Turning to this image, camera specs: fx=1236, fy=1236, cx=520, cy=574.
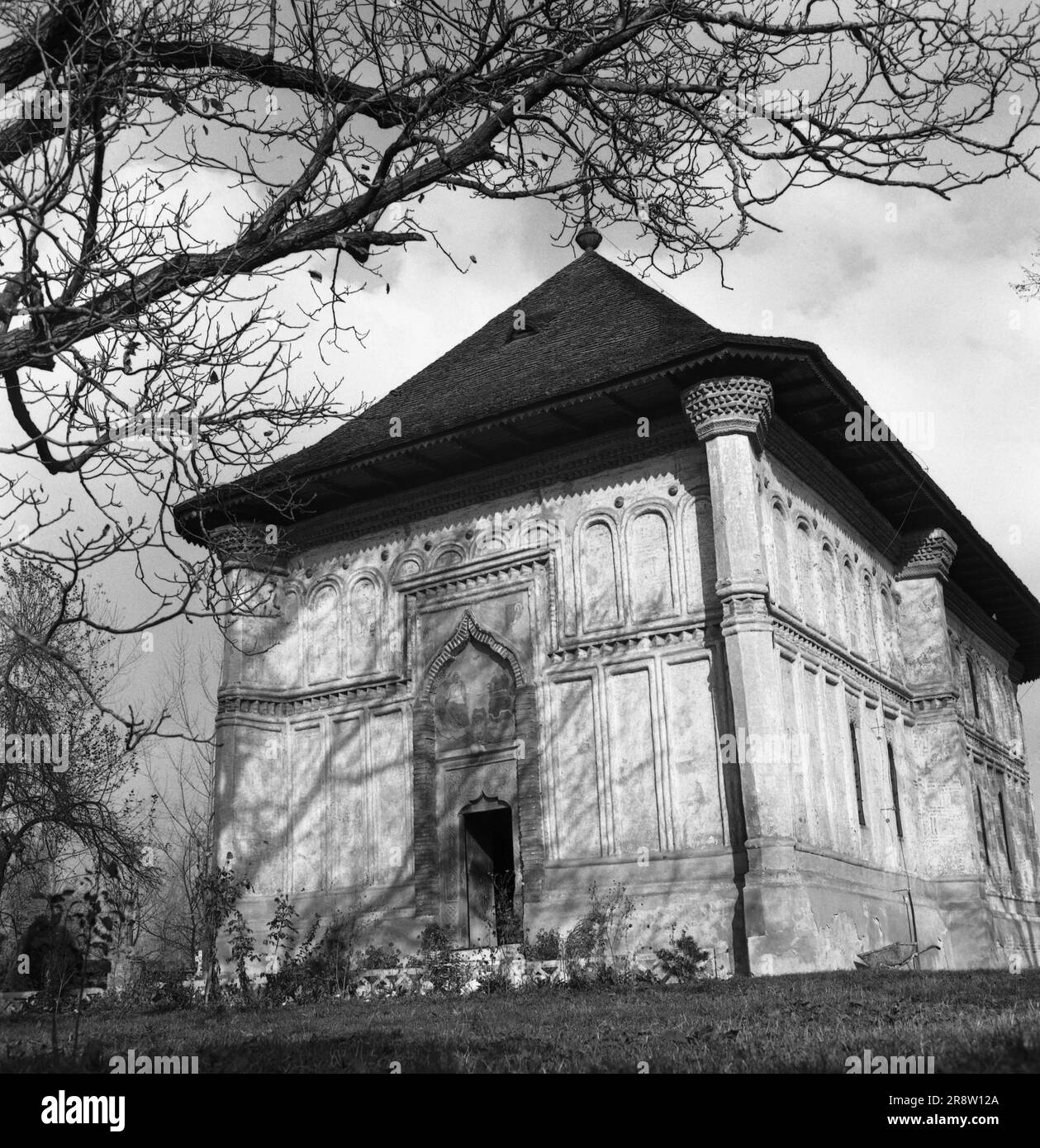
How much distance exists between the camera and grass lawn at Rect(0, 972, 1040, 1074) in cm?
545

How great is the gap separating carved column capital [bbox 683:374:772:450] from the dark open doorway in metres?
5.63

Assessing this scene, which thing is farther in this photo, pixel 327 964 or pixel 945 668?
pixel 945 668

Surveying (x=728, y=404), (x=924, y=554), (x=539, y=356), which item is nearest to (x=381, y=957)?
(x=728, y=404)

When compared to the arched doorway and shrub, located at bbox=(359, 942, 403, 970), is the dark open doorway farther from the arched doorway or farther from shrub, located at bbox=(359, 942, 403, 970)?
shrub, located at bbox=(359, 942, 403, 970)

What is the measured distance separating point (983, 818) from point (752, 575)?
10422mm

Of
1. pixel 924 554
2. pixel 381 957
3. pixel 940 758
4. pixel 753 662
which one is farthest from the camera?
pixel 924 554

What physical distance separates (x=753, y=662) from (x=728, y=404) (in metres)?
3.15

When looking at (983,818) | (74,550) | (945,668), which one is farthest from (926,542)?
(74,550)

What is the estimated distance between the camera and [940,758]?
63.6 feet

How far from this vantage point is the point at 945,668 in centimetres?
1972

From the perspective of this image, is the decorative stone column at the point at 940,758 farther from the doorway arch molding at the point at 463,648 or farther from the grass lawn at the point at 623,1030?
the doorway arch molding at the point at 463,648

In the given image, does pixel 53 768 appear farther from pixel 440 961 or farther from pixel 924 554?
Answer: pixel 924 554

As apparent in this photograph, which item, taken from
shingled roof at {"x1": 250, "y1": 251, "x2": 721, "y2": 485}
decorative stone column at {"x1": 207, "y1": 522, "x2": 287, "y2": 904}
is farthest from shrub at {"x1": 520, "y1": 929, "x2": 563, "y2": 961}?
shingled roof at {"x1": 250, "y1": 251, "x2": 721, "y2": 485}
